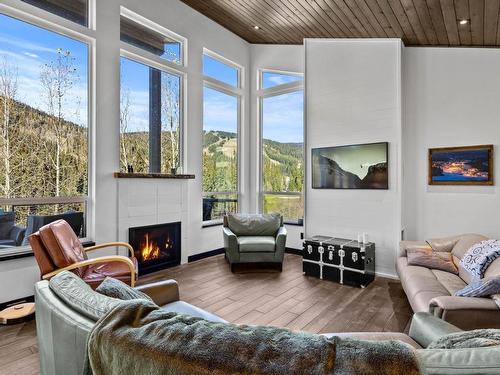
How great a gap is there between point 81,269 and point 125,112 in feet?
7.83

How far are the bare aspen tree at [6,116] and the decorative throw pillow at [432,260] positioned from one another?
15.3 ft

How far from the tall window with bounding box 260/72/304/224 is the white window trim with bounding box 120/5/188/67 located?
180 cm

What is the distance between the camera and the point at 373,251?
4.38 m

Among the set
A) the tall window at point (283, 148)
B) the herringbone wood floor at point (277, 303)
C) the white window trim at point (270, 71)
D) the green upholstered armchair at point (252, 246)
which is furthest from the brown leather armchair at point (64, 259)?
the white window trim at point (270, 71)

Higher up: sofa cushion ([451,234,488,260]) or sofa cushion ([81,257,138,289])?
sofa cushion ([451,234,488,260])

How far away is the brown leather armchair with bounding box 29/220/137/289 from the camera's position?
280cm

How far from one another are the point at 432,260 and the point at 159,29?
5013 millimetres

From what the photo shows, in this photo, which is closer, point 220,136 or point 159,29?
point 159,29

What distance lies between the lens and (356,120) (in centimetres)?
480

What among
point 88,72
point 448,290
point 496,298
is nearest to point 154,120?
point 88,72

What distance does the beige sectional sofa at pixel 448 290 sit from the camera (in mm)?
2119

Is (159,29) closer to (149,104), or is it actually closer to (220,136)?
(149,104)

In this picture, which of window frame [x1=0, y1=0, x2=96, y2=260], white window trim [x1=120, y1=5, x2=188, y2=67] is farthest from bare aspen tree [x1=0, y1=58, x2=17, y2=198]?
white window trim [x1=120, y1=5, x2=188, y2=67]

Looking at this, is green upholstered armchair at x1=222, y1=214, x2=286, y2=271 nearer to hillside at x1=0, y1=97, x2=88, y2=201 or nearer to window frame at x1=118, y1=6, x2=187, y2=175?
window frame at x1=118, y1=6, x2=187, y2=175
